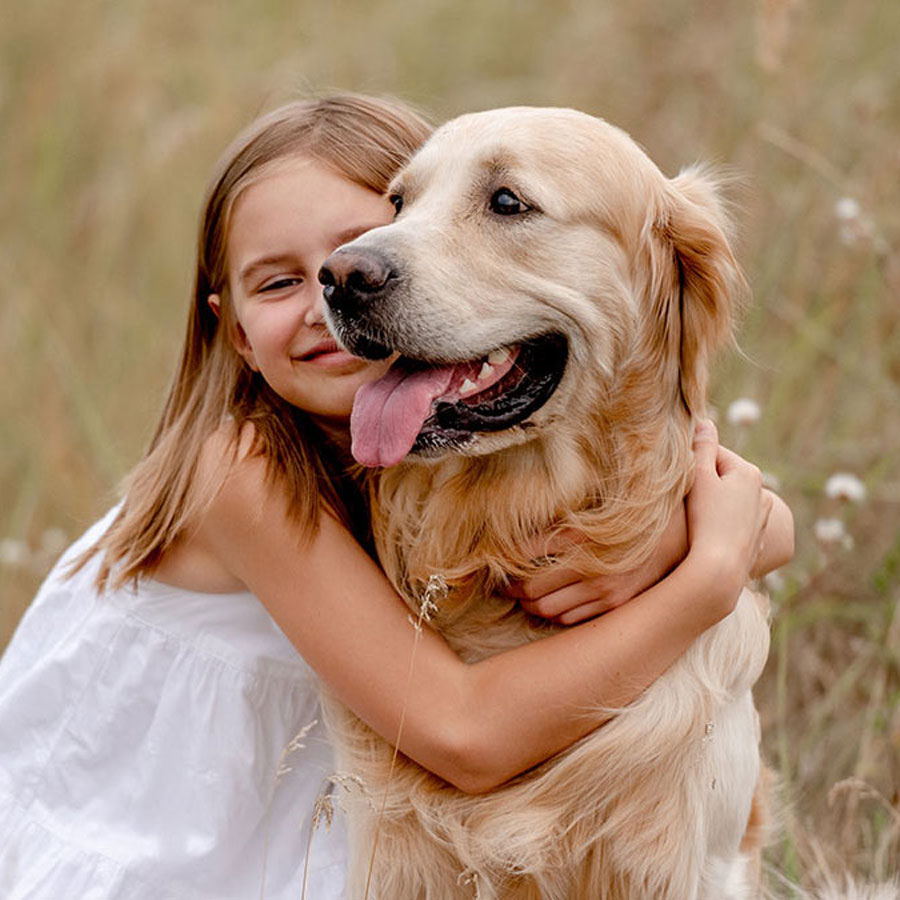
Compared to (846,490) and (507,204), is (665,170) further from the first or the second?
(507,204)

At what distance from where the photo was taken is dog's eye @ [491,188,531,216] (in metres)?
2.42

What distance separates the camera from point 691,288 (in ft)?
8.37

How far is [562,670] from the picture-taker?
7.70 feet

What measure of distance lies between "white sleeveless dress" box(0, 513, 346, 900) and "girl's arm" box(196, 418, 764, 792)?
0.31 m

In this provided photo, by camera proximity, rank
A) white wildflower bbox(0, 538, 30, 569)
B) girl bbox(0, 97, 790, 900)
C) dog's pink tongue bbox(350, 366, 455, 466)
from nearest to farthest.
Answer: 1. dog's pink tongue bbox(350, 366, 455, 466)
2. girl bbox(0, 97, 790, 900)
3. white wildflower bbox(0, 538, 30, 569)

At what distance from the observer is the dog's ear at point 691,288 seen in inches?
99.2

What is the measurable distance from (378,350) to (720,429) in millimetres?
1624

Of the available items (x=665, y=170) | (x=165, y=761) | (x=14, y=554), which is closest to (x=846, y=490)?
(x=165, y=761)

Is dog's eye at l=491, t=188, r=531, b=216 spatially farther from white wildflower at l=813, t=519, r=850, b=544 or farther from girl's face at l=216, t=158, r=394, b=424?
white wildflower at l=813, t=519, r=850, b=544

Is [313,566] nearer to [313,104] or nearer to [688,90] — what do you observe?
[313,104]

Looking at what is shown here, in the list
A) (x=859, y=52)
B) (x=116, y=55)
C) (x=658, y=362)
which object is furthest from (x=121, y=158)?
(x=658, y=362)

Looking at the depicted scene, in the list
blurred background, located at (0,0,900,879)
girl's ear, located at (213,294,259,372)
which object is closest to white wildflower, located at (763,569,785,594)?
blurred background, located at (0,0,900,879)

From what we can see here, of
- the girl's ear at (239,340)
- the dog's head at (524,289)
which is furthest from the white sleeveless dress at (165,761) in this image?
the dog's head at (524,289)

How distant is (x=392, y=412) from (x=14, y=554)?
2119 millimetres
